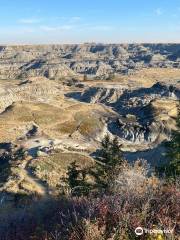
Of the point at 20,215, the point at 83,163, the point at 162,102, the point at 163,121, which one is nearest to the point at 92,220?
the point at 20,215

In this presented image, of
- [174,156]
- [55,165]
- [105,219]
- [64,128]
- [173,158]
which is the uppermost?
[105,219]

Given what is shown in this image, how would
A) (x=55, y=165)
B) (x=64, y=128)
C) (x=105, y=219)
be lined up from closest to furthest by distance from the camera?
1. (x=105, y=219)
2. (x=55, y=165)
3. (x=64, y=128)

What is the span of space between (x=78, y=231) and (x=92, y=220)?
1.68 ft

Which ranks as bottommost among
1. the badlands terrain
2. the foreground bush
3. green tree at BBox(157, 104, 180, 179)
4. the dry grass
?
the badlands terrain

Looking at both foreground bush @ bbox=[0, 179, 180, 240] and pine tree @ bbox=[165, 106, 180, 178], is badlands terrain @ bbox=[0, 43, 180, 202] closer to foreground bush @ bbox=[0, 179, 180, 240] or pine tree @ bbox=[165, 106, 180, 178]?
pine tree @ bbox=[165, 106, 180, 178]

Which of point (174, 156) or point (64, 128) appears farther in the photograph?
point (64, 128)

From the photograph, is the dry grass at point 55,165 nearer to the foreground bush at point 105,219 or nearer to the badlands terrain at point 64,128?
the badlands terrain at point 64,128

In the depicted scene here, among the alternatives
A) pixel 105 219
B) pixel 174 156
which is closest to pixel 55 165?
pixel 174 156

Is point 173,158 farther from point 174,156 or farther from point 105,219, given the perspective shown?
point 105,219

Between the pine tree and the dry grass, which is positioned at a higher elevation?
the pine tree

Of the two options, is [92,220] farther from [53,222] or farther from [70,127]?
[70,127]

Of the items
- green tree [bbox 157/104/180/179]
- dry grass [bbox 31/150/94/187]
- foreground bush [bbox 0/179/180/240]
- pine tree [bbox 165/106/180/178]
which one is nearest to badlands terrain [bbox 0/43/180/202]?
dry grass [bbox 31/150/94/187]

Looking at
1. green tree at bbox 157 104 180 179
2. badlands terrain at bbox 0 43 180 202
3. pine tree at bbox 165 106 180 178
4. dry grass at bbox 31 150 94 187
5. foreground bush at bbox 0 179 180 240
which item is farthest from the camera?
badlands terrain at bbox 0 43 180 202

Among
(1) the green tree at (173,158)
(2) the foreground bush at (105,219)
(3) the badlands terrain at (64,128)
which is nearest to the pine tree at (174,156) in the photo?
(1) the green tree at (173,158)
